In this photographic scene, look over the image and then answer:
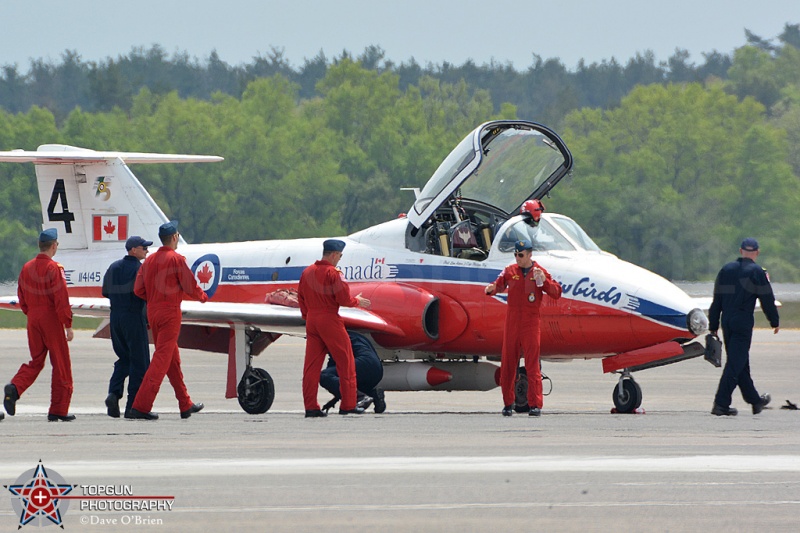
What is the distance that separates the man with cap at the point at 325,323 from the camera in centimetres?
1471

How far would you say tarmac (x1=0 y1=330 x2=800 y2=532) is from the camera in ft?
26.8

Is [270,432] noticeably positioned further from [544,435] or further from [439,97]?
[439,97]

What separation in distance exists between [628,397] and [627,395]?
25mm

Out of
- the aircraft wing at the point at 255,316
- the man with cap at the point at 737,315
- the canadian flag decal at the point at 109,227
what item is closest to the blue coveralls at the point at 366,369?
the aircraft wing at the point at 255,316

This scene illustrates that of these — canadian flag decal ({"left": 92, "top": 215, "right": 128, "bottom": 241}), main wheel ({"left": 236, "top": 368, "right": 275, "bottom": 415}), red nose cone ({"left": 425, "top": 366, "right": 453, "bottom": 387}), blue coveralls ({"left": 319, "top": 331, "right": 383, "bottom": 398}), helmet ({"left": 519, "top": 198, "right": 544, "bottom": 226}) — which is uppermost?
helmet ({"left": 519, "top": 198, "right": 544, "bottom": 226})

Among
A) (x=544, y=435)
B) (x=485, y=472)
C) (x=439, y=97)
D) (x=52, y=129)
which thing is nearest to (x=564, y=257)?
(x=544, y=435)

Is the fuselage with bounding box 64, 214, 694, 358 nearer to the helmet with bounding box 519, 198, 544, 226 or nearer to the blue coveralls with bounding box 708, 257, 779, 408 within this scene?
the helmet with bounding box 519, 198, 544, 226

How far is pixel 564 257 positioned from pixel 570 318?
73cm

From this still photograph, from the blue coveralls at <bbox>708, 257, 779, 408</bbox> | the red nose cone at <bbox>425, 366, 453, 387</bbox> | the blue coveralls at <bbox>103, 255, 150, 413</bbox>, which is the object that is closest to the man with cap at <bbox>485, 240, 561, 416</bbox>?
the blue coveralls at <bbox>708, 257, 779, 408</bbox>

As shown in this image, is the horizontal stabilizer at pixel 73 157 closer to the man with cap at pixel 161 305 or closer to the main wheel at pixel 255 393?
the main wheel at pixel 255 393

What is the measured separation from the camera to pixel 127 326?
14688 mm

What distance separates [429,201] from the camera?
17641 millimetres

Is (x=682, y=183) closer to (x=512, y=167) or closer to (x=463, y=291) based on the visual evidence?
(x=512, y=167)

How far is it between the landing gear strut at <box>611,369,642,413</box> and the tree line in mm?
45614
